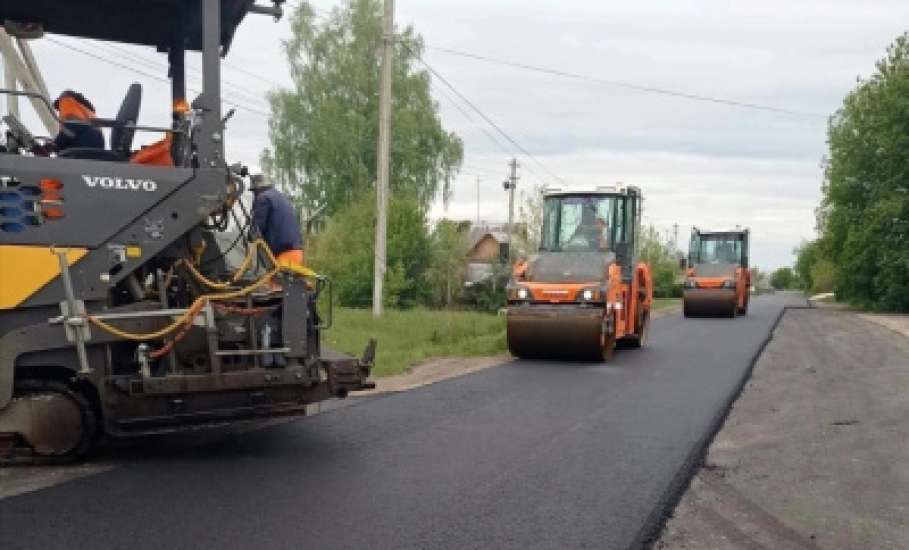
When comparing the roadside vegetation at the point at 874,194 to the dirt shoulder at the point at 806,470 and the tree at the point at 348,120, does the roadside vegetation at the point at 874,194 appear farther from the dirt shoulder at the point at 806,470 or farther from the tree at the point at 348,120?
the dirt shoulder at the point at 806,470

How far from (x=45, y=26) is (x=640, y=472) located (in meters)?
5.10

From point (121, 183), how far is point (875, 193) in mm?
29743

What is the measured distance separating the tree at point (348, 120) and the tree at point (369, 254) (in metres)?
7.90

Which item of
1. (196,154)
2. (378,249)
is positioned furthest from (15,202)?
(378,249)

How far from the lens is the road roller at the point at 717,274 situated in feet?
79.8

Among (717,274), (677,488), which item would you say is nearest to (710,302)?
(717,274)

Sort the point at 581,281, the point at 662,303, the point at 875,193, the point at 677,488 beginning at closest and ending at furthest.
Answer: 1. the point at 677,488
2. the point at 581,281
3. the point at 875,193
4. the point at 662,303

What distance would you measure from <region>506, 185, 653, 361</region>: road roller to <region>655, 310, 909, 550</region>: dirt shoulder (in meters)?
2.16

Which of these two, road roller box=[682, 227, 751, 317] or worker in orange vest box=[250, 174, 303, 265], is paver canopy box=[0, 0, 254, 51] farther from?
road roller box=[682, 227, 751, 317]

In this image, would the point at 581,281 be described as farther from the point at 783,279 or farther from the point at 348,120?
the point at 783,279

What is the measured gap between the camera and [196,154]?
5.85m

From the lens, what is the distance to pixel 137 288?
19.1 ft

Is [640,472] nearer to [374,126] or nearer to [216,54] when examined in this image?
[216,54]

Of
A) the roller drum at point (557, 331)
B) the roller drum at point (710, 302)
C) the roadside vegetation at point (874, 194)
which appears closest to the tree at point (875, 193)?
the roadside vegetation at point (874, 194)
